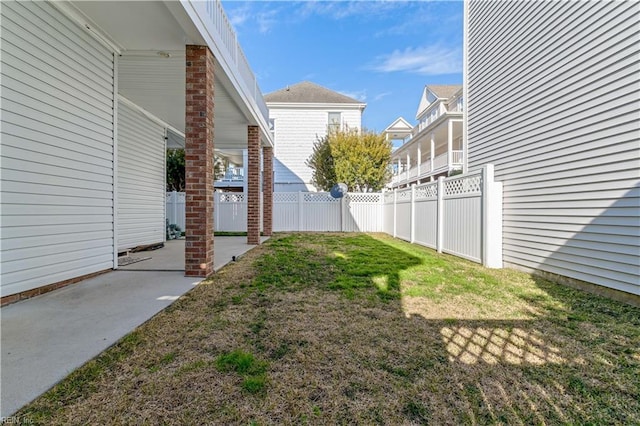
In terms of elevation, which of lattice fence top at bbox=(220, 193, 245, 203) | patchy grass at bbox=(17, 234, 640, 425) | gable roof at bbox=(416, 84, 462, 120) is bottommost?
patchy grass at bbox=(17, 234, 640, 425)

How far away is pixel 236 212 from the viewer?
41.3 ft

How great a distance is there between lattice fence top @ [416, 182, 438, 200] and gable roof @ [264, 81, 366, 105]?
8.79m

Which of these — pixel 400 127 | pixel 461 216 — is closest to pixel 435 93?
pixel 400 127

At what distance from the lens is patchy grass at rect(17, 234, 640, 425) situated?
1.59m

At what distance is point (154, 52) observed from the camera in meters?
4.48

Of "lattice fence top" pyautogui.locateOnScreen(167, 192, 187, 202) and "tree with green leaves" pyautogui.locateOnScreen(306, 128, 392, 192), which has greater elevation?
"tree with green leaves" pyautogui.locateOnScreen(306, 128, 392, 192)

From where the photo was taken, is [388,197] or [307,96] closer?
[388,197]

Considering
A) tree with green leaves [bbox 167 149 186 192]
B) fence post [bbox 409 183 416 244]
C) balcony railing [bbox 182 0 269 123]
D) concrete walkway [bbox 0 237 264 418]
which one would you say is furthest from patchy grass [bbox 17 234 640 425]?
tree with green leaves [bbox 167 149 186 192]

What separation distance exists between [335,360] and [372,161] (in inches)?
425

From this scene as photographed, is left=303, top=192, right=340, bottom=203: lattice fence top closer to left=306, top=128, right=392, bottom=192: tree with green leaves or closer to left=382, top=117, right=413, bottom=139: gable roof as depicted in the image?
left=306, top=128, right=392, bottom=192: tree with green leaves

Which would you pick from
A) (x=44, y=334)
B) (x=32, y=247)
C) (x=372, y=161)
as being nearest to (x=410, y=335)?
(x=44, y=334)

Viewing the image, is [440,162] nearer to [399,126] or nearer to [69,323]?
[399,126]

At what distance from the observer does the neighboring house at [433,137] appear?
14.1 meters

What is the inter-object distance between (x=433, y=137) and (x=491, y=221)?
39.9ft
